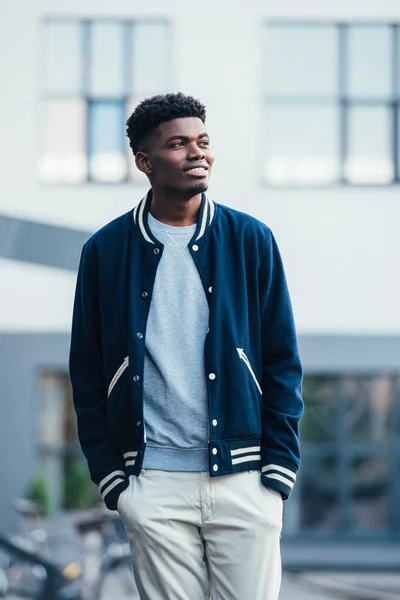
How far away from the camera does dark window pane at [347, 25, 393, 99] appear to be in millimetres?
10844

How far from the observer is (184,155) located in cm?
250

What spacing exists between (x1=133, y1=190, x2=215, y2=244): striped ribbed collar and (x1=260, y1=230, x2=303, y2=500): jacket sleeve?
0.15 meters

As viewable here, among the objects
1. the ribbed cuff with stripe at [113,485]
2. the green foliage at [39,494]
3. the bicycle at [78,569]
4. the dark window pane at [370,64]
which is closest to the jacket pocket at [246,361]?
the ribbed cuff with stripe at [113,485]

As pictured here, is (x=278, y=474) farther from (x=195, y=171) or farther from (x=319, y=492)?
(x=319, y=492)

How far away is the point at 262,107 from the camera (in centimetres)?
1073

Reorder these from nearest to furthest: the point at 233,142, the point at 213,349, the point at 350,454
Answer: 1. the point at 213,349
2. the point at 233,142
3. the point at 350,454

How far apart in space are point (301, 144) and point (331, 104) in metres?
0.47

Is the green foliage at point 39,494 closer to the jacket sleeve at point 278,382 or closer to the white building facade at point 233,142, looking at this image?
the white building facade at point 233,142

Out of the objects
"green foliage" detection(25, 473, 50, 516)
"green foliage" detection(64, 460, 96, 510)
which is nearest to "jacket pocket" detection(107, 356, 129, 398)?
"green foliage" detection(25, 473, 50, 516)

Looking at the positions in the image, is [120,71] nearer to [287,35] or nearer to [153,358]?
[287,35]

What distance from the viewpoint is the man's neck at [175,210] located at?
2588 millimetres

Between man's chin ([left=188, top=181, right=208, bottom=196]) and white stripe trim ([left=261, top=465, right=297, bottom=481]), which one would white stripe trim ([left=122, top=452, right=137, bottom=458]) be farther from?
man's chin ([left=188, top=181, right=208, bottom=196])

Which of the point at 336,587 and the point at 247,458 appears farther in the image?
the point at 336,587

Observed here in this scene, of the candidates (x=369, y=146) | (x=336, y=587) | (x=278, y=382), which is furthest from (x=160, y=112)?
(x=369, y=146)
